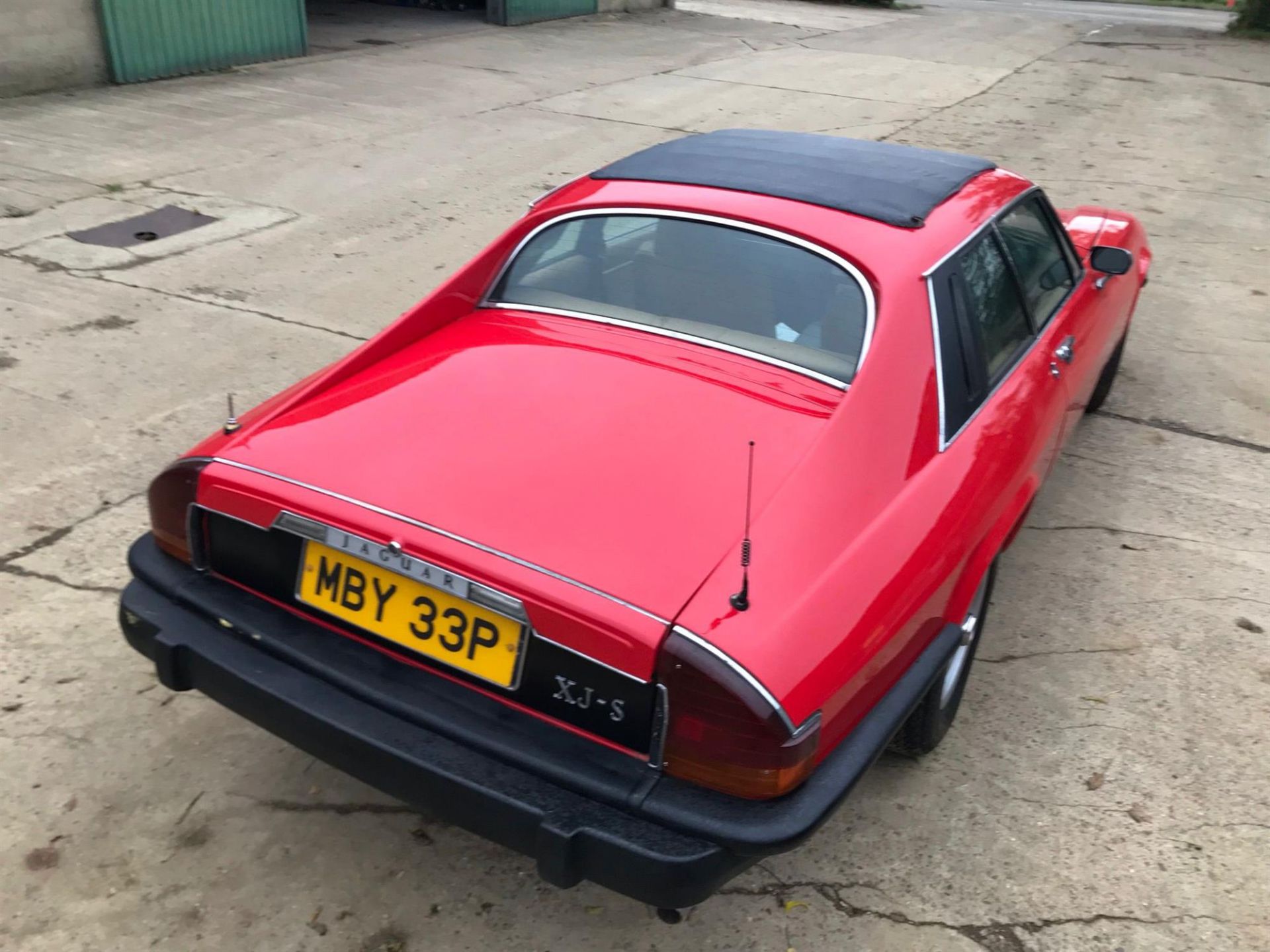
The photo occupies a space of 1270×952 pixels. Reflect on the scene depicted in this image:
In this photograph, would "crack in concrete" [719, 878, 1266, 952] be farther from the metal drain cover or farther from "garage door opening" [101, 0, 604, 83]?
"garage door opening" [101, 0, 604, 83]

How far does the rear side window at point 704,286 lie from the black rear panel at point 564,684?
3.63 ft

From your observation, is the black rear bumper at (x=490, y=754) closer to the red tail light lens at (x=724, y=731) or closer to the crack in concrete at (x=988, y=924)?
the red tail light lens at (x=724, y=731)

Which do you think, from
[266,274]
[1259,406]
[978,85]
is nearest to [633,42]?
[978,85]

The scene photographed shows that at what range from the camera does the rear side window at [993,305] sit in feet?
10.2

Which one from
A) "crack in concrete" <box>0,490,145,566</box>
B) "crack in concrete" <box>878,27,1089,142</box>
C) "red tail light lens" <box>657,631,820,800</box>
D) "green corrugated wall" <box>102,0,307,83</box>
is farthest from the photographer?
"crack in concrete" <box>878,27,1089,142</box>

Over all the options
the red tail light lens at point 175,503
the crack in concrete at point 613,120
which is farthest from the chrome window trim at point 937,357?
→ the crack in concrete at point 613,120

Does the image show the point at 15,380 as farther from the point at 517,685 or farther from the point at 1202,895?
the point at 1202,895

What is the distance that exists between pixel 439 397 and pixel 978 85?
13.3 metres

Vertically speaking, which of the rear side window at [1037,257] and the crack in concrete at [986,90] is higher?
the rear side window at [1037,257]

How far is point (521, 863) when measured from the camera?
2709 millimetres

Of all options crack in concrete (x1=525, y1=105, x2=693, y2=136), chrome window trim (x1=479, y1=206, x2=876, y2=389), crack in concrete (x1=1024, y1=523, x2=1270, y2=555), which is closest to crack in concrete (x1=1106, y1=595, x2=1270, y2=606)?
crack in concrete (x1=1024, y1=523, x2=1270, y2=555)

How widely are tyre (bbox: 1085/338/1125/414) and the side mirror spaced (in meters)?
1.16

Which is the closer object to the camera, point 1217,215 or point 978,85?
point 1217,215

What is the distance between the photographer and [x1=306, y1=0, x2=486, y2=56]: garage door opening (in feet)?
48.4
